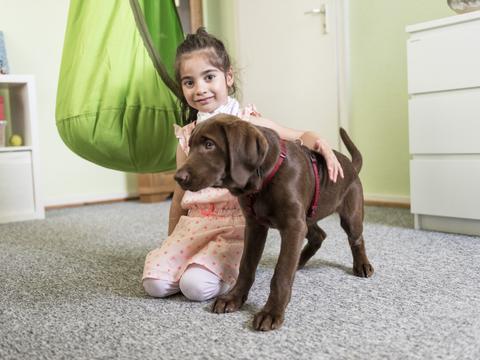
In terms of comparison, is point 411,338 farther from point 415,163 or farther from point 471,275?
point 415,163

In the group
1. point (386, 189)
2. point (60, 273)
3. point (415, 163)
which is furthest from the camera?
point (386, 189)

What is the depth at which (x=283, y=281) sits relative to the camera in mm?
1028

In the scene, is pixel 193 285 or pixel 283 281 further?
pixel 193 285

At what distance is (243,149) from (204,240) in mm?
477

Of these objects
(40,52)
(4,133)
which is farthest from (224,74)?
(40,52)

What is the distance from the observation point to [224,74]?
1.42 metres

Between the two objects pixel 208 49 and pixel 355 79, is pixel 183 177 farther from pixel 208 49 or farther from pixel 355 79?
pixel 355 79

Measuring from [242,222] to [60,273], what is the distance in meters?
0.62

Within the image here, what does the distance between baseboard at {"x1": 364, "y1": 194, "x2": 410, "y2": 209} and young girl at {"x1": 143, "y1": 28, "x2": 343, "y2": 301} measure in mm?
1396

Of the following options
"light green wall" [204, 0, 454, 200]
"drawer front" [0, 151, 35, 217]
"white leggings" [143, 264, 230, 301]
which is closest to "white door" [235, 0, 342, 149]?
"light green wall" [204, 0, 454, 200]

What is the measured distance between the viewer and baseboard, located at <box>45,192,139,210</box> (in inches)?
130

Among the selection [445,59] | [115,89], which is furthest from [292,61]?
[115,89]

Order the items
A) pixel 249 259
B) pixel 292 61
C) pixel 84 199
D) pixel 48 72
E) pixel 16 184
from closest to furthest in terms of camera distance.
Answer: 1. pixel 249 259
2. pixel 16 184
3. pixel 292 61
4. pixel 48 72
5. pixel 84 199

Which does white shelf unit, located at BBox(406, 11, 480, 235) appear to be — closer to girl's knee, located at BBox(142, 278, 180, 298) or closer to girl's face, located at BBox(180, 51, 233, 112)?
girl's face, located at BBox(180, 51, 233, 112)
